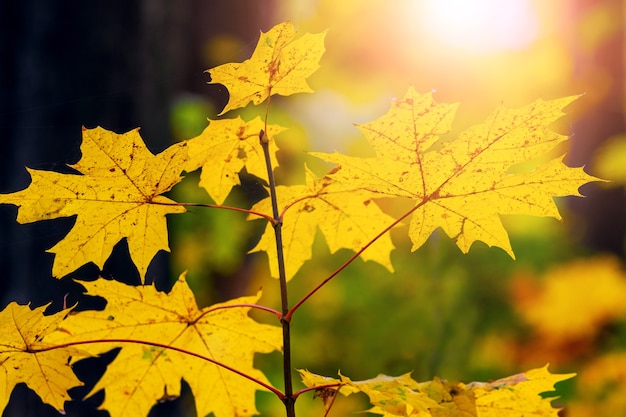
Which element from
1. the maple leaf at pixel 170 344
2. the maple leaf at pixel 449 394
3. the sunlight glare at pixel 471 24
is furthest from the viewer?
the sunlight glare at pixel 471 24

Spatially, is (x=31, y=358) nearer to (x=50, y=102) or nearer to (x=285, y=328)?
(x=285, y=328)

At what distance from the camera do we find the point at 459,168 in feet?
2.35

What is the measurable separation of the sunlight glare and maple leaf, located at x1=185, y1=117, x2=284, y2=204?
508cm

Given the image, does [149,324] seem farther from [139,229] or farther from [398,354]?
[398,354]

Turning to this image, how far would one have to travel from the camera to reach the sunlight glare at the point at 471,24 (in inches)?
217

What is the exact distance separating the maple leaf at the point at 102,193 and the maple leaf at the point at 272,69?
3.6 inches

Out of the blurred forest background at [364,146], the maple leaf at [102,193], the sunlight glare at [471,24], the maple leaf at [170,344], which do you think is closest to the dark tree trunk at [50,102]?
the blurred forest background at [364,146]

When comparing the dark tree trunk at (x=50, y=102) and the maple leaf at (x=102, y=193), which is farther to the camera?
the dark tree trunk at (x=50, y=102)

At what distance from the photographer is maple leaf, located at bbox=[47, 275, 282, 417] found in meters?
0.80

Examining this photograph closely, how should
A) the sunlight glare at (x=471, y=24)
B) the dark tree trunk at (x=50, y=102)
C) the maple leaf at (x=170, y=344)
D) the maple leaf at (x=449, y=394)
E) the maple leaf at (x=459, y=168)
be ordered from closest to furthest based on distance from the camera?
the maple leaf at (x=449, y=394) → the maple leaf at (x=459, y=168) → the maple leaf at (x=170, y=344) → the dark tree trunk at (x=50, y=102) → the sunlight glare at (x=471, y=24)

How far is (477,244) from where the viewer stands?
3973mm

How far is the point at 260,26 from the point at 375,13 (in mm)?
1690

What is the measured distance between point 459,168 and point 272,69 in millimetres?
236

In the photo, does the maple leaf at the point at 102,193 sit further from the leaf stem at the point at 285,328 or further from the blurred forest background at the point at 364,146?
the blurred forest background at the point at 364,146
